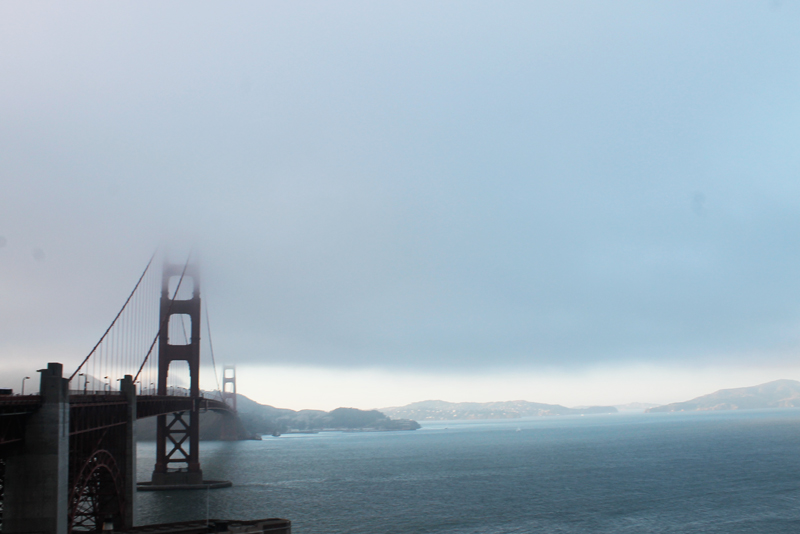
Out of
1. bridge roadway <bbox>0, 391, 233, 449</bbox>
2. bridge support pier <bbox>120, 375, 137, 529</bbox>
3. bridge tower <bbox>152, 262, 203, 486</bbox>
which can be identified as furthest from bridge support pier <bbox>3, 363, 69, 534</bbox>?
bridge tower <bbox>152, 262, 203, 486</bbox>

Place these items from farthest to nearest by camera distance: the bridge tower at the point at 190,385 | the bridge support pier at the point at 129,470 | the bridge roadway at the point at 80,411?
the bridge tower at the point at 190,385 → the bridge support pier at the point at 129,470 → the bridge roadway at the point at 80,411

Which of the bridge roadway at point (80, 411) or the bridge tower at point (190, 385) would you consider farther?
the bridge tower at point (190, 385)

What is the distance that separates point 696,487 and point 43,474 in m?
66.8

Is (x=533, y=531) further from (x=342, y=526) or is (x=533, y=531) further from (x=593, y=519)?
(x=342, y=526)

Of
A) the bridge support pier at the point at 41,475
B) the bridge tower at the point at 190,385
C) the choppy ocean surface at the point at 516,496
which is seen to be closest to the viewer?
the bridge support pier at the point at 41,475

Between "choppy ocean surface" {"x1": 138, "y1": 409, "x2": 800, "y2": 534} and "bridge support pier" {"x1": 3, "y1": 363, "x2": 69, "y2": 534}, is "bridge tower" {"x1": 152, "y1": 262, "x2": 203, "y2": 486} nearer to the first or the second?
"choppy ocean surface" {"x1": 138, "y1": 409, "x2": 800, "y2": 534}

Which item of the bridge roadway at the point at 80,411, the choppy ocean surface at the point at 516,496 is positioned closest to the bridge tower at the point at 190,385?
the choppy ocean surface at the point at 516,496

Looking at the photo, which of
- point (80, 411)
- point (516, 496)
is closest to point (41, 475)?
point (80, 411)

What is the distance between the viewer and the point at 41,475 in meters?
22.7

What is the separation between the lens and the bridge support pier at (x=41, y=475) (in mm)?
22500

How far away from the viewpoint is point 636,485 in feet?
228

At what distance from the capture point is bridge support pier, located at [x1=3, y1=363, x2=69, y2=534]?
22500 millimetres

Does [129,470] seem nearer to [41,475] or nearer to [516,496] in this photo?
[41,475]

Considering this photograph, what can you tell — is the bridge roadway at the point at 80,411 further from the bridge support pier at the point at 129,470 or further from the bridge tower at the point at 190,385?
the bridge tower at the point at 190,385
